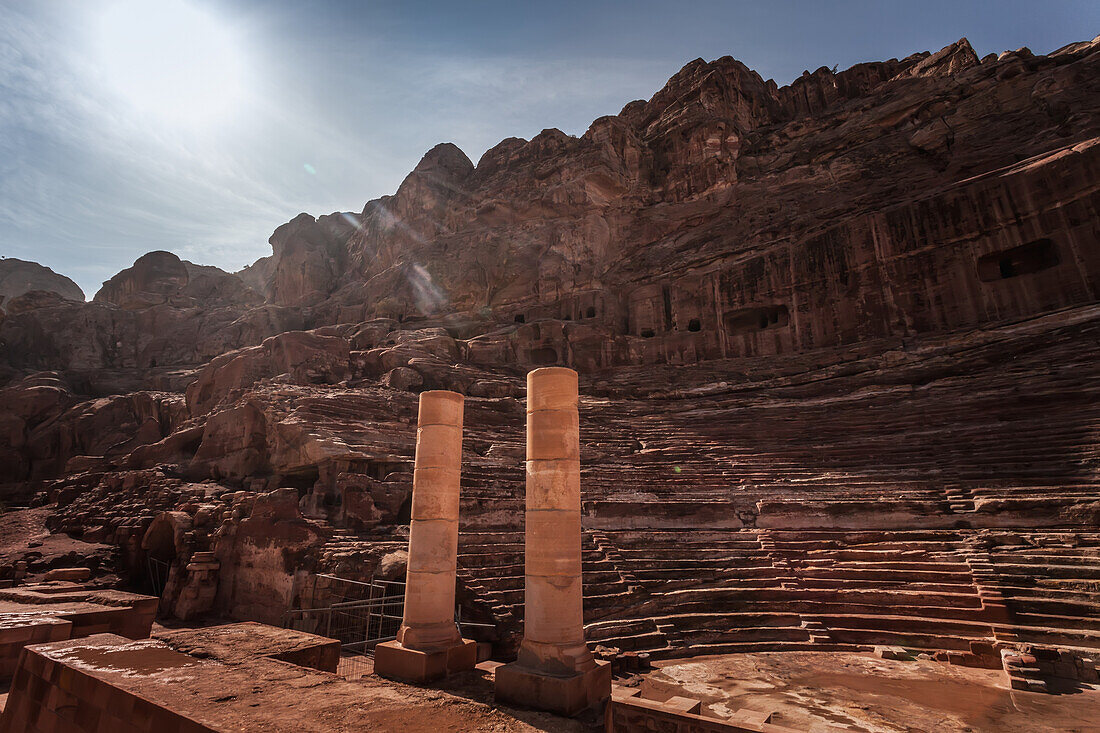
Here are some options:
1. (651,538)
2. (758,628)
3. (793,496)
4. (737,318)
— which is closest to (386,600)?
(651,538)

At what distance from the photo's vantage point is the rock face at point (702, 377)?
40.1 feet

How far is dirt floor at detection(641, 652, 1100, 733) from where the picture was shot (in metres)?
6.54

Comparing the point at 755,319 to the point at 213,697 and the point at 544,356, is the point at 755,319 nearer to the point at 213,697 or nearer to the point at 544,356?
the point at 544,356

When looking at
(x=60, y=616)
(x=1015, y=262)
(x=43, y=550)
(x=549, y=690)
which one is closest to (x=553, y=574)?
(x=549, y=690)

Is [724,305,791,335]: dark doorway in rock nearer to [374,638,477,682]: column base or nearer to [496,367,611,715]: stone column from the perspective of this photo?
[496,367,611,715]: stone column

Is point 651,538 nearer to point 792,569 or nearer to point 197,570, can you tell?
point 792,569

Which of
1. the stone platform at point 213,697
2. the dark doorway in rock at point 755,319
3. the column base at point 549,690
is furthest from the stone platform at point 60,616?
the dark doorway in rock at point 755,319

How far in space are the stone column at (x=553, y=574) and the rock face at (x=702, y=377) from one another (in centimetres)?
438

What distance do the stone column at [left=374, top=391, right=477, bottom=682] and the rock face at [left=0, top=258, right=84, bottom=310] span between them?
285 ft

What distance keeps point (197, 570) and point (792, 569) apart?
1627 centimetres

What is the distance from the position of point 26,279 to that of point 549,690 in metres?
99.8

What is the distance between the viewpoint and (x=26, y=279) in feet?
241

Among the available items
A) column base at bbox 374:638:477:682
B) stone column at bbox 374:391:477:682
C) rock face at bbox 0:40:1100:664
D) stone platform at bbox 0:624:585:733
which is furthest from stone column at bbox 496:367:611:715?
rock face at bbox 0:40:1100:664

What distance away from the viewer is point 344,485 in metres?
16.9
